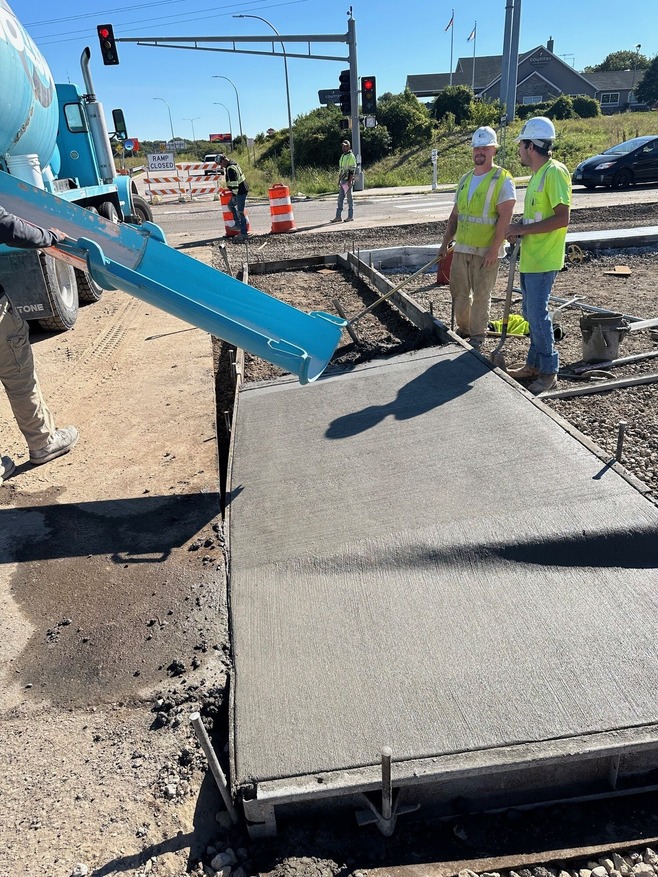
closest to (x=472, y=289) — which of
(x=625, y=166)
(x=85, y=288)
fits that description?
(x=85, y=288)

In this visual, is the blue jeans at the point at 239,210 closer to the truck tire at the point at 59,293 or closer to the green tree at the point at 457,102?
the truck tire at the point at 59,293

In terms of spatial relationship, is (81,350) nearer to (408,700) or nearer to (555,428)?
(555,428)

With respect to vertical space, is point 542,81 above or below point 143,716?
above

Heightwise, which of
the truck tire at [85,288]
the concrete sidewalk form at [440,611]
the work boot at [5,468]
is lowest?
the work boot at [5,468]

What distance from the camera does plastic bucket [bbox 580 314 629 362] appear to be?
5543 mm

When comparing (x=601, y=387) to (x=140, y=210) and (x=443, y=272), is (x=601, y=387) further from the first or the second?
(x=140, y=210)

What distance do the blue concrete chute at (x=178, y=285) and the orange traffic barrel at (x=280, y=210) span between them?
39.3ft

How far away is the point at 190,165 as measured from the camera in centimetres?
2844

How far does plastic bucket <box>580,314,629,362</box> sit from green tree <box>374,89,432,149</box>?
117 feet

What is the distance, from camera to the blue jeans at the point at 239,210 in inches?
588

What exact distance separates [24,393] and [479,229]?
4.08m

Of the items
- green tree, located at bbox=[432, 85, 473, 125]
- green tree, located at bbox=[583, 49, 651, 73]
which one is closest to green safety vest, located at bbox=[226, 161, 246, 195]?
green tree, located at bbox=[432, 85, 473, 125]

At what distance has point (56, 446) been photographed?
4980 mm

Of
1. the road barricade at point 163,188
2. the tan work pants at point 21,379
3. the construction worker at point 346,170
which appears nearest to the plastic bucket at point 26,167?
the tan work pants at point 21,379
